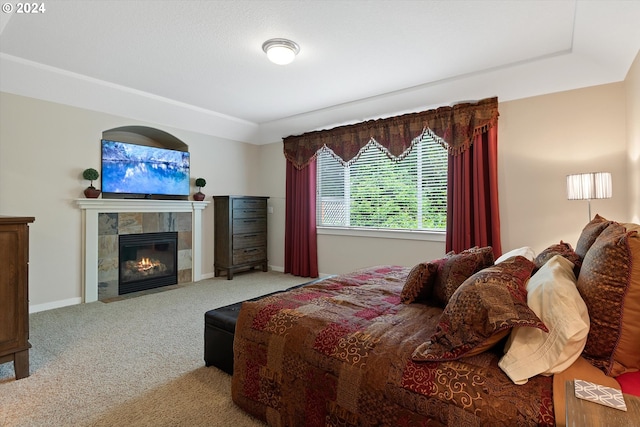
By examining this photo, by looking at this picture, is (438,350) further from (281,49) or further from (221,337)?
(281,49)

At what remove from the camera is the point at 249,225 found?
5.55 m

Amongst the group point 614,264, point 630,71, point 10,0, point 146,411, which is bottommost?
point 146,411

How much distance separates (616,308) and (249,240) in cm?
498

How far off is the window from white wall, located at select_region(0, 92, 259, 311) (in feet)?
10.1

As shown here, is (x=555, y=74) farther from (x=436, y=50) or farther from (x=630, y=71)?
(x=436, y=50)

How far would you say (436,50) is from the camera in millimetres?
3000


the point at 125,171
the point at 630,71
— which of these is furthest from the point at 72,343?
the point at 630,71

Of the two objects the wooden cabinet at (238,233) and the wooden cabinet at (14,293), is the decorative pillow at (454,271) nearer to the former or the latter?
the wooden cabinet at (14,293)

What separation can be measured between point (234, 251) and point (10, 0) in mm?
3780

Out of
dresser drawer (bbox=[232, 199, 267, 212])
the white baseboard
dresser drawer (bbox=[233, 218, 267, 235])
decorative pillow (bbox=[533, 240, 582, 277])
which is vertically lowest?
the white baseboard

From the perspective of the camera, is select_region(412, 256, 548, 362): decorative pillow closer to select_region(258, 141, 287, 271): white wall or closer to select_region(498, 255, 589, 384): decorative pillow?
select_region(498, 255, 589, 384): decorative pillow

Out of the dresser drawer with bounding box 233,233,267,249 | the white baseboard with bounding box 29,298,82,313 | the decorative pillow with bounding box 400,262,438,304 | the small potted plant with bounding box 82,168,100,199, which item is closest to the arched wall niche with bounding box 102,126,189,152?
the small potted plant with bounding box 82,168,100,199

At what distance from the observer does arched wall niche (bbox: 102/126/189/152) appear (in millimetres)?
4578

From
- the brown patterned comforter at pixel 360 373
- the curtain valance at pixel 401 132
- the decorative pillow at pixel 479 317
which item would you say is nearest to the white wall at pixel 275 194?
the curtain valance at pixel 401 132
